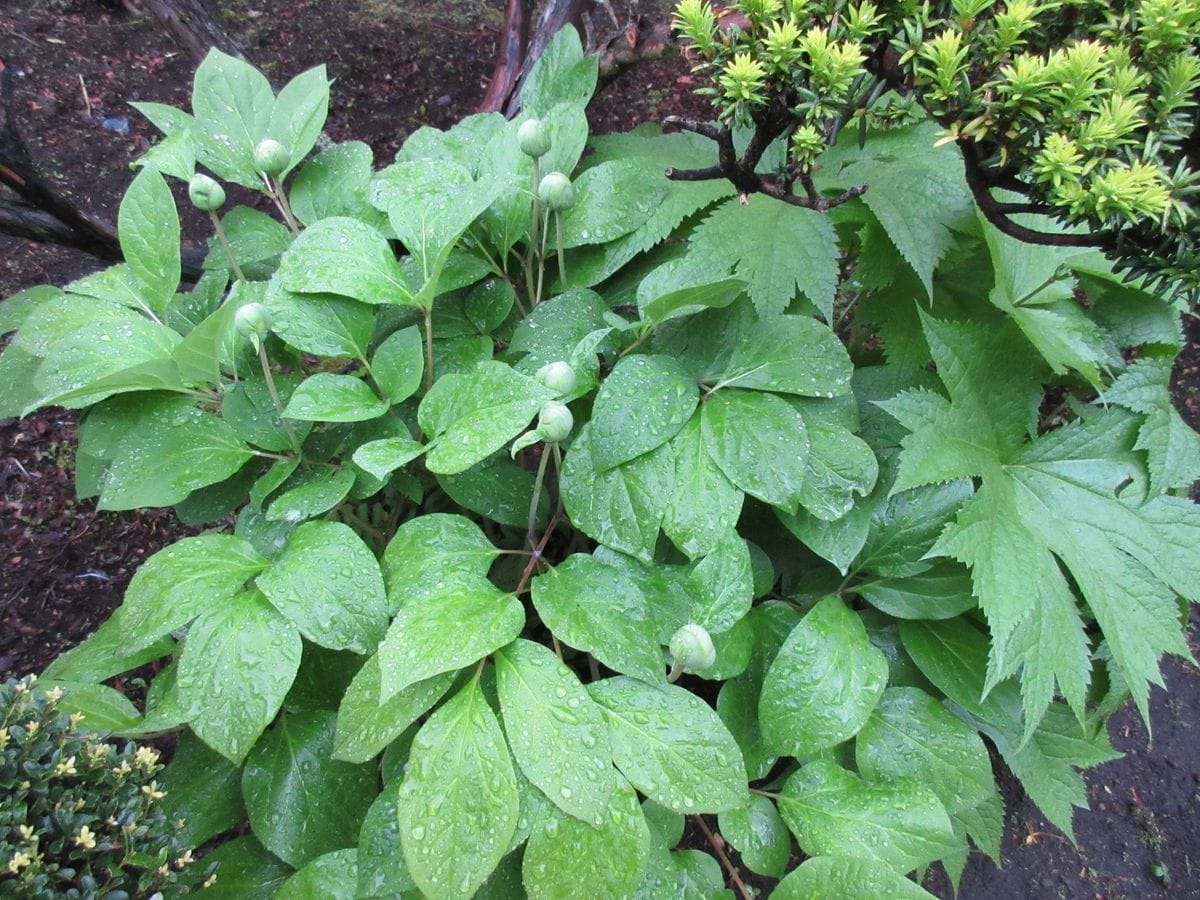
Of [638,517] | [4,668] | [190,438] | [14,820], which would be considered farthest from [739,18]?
[4,668]

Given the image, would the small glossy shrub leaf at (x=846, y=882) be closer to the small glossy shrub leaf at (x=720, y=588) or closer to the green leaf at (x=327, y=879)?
the small glossy shrub leaf at (x=720, y=588)

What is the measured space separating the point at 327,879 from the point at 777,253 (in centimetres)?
107

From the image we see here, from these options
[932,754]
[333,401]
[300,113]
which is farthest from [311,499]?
[932,754]

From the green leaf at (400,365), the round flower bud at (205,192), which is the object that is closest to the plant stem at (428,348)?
the green leaf at (400,365)

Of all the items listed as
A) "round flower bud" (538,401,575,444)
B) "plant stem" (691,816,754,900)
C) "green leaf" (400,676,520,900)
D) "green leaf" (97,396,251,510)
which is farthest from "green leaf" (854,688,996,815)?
"green leaf" (97,396,251,510)

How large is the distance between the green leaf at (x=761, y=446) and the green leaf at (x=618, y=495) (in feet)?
0.26

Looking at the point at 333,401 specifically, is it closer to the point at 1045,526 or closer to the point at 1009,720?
the point at 1045,526

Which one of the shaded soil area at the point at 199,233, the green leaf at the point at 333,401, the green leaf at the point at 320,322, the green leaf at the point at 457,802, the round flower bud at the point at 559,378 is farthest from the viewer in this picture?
the shaded soil area at the point at 199,233

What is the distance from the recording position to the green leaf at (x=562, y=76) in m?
1.47

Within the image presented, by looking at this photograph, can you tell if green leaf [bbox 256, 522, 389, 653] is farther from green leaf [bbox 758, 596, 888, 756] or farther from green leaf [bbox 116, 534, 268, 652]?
green leaf [bbox 758, 596, 888, 756]

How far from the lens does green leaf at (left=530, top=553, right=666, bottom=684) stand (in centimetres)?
97

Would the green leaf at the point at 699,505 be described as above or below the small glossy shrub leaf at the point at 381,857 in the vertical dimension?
above

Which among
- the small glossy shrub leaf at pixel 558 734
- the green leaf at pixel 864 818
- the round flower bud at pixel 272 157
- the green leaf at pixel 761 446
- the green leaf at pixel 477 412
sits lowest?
the green leaf at pixel 864 818

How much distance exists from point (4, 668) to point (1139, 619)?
211 cm
